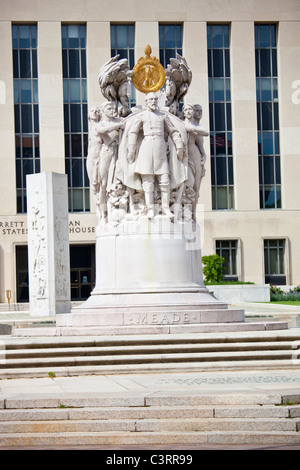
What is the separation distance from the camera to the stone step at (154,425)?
9.39m

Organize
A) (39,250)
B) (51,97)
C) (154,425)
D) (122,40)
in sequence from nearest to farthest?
1. (154,425)
2. (39,250)
3. (51,97)
4. (122,40)

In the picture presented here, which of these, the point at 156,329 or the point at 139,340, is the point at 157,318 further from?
the point at 139,340

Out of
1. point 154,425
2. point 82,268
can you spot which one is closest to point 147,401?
point 154,425

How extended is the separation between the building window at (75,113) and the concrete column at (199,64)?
729 centimetres

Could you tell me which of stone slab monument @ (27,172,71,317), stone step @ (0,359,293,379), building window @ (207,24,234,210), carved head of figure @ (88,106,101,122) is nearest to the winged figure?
carved head of figure @ (88,106,101,122)

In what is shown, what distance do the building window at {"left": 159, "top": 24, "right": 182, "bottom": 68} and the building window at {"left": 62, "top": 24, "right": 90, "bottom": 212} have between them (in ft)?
17.8

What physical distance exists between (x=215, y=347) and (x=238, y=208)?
4246 cm

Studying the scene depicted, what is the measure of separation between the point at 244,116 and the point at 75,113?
11764mm

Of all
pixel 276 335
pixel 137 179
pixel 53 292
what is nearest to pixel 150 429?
pixel 276 335

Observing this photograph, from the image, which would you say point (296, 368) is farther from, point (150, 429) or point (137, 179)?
point (137, 179)

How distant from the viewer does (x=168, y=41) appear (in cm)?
5744

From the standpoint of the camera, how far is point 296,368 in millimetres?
14039

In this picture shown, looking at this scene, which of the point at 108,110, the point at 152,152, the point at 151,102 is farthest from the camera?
the point at 108,110

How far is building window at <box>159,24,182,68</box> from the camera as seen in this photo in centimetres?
5734
